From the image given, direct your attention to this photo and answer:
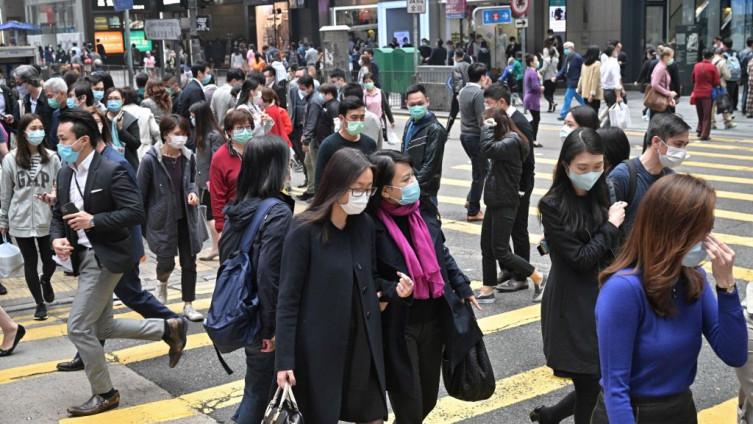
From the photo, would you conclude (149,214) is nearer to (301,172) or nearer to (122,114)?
(122,114)

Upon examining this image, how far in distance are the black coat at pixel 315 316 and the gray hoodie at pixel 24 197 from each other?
4.70 m

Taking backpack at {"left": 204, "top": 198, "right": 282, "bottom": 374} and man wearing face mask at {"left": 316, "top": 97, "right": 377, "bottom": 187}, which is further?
man wearing face mask at {"left": 316, "top": 97, "right": 377, "bottom": 187}

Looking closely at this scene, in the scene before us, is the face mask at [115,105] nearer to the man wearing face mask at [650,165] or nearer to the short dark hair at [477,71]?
the short dark hair at [477,71]

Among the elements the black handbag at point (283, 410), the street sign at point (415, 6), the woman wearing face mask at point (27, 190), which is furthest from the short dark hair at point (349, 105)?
the street sign at point (415, 6)

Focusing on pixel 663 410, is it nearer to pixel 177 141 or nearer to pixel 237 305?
pixel 237 305

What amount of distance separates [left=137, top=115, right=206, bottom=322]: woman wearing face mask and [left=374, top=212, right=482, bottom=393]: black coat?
152 inches

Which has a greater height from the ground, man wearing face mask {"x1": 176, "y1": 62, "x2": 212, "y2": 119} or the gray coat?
man wearing face mask {"x1": 176, "y1": 62, "x2": 212, "y2": 119}

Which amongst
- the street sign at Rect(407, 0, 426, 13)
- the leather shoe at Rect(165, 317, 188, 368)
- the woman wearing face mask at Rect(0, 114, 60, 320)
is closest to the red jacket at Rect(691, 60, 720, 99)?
the street sign at Rect(407, 0, 426, 13)

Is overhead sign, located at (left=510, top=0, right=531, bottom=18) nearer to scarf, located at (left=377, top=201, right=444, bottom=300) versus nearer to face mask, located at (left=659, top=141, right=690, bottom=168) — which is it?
face mask, located at (left=659, top=141, right=690, bottom=168)

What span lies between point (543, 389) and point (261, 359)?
94.5 inches

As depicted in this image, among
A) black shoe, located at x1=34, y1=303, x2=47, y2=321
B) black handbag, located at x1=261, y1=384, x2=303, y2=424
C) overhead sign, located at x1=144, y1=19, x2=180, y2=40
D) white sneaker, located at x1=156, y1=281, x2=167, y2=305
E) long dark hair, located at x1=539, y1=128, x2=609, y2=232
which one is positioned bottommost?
black shoe, located at x1=34, y1=303, x2=47, y2=321

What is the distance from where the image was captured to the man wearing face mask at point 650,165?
5.38 meters

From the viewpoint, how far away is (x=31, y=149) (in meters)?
8.33

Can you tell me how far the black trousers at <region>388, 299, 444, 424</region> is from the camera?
Answer: 185 inches
